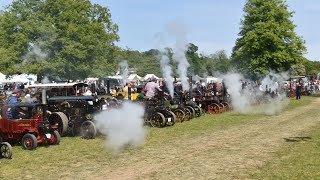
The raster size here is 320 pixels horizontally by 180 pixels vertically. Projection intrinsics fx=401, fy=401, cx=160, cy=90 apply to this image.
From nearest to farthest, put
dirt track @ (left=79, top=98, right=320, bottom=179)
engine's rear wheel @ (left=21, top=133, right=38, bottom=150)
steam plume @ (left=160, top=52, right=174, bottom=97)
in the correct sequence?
dirt track @ (left=79, top=98, right=320, bottom=179), engine's rear wheel @ (left=21, top=133, right=38, bottom=150), steam plume @ (left=160, top=52, right=174, bottom=97)

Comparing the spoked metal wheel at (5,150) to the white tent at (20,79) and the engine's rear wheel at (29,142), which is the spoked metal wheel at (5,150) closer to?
the engine's rear wheel at (29,142)

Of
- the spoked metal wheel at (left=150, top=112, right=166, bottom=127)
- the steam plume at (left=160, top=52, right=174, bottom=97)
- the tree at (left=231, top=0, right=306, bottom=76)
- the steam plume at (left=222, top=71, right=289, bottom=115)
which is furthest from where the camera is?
the tree at (left=231, top=0, right=306, bottom=76)

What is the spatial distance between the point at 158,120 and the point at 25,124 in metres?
5.84

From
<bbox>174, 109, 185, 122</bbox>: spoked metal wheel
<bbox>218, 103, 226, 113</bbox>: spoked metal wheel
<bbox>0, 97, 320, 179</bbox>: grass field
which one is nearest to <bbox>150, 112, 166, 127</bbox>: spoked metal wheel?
<bbox>0, 97, 320, 179</bbox>: grass field

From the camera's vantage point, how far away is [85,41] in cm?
3866

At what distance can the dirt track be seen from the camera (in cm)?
802

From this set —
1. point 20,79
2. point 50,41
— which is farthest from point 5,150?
point 20,79

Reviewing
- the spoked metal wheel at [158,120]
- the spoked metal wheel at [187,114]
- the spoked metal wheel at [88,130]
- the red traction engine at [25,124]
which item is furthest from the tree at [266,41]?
the red traction engine at [25,124]

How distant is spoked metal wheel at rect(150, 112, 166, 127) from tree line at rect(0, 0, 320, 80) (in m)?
15.0

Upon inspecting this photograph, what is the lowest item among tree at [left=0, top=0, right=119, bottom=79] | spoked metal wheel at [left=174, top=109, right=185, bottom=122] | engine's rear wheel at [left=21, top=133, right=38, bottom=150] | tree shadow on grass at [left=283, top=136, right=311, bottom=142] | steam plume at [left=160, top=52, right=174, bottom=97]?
tree shadow on grass at [left=283, top=136, right=311, bottom=142]

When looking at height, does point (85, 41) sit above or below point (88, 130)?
above

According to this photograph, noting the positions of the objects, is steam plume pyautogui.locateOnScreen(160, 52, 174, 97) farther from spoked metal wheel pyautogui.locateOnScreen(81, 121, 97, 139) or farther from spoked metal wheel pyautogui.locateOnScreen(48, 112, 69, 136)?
spoked metal wheel pyautogui.locateOnScreen(48, 112, 69, 136)

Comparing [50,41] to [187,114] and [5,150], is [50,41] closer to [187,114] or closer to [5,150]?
[187,114]

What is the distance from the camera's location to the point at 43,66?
36625 mm
